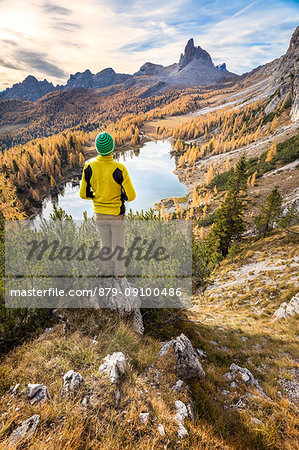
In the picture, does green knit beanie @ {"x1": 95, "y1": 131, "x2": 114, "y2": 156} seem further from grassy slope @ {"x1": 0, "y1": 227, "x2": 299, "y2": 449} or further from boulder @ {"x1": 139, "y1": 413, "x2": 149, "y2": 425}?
boulder @ {"x1": 139, "y1": 413, "x2": 149, "y2": 425}

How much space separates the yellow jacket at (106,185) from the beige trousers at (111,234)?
217 mm

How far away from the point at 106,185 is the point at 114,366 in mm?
4377

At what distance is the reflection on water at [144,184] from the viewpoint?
3077 inches

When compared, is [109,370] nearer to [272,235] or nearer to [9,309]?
[9,309]

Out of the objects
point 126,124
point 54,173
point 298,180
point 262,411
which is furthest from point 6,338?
point 126,124

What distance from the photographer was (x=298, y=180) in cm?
5122

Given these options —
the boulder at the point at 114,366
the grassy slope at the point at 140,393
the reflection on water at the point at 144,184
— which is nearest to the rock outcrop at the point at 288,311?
the grassy slope at the point at 140,393

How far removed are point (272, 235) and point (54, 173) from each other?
100051mm

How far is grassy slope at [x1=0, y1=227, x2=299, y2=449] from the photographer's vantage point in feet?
10.7

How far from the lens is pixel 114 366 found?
428cm

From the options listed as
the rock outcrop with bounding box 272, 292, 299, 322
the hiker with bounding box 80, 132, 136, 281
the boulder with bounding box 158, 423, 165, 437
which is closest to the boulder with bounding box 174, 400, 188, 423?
the boulder with bounding box 158, 423, 165, 437

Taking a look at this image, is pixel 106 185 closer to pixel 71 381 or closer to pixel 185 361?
pixel 71 381

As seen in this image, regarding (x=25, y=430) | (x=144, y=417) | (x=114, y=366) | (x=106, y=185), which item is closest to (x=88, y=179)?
(x=106, y=185)

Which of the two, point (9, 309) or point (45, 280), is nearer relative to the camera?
point (9, 309)
